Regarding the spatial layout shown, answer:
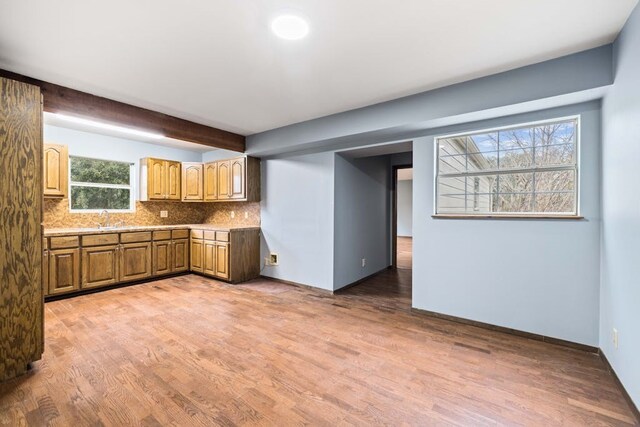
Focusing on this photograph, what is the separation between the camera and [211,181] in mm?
5316

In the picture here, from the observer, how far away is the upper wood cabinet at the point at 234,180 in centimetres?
483

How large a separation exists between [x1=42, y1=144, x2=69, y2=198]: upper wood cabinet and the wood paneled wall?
2.31 metres

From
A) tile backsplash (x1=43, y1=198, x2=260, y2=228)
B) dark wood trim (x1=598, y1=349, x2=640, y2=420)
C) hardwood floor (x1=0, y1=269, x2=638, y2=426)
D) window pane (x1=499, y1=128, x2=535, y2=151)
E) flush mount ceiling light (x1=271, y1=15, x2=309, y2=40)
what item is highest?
flush mount ceiling light (x1=271, y1=15, x2=309, y2=40)

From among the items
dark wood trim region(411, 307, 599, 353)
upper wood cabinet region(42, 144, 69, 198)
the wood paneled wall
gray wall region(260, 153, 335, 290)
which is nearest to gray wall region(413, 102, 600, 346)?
dark wood trim region(411, 307, 599, 353)

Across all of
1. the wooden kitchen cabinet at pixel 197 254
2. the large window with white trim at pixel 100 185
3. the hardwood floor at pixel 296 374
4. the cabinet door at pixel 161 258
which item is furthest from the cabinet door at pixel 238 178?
the hardwood floor at pixel 296 374

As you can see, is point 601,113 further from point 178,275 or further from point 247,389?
point 178,275

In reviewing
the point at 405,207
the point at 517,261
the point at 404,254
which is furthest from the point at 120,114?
the point at 405,207

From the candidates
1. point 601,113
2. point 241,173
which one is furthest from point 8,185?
point 601,113

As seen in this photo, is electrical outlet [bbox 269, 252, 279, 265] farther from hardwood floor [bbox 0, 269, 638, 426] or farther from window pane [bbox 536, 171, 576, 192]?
window pane [bbox 536, 171, 576, 192]

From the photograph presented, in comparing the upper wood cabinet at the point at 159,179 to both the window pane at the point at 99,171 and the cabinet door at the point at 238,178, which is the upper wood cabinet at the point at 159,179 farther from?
the cabinet door at the point at 238,178

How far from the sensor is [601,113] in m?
2.39

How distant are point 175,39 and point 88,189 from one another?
12.9 ft

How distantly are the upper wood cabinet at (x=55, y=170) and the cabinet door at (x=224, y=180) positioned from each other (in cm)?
209

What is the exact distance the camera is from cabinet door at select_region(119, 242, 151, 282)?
14.3 feet
